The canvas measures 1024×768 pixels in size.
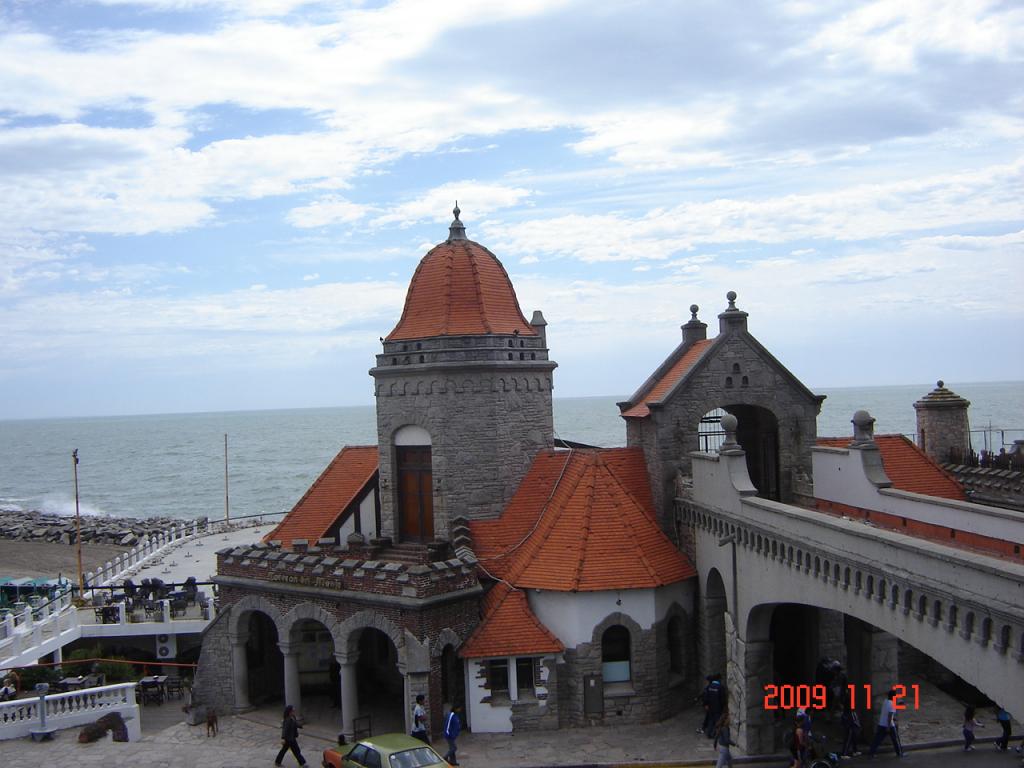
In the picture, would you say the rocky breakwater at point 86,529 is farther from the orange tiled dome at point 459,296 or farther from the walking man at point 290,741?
the walking man at point 290,741

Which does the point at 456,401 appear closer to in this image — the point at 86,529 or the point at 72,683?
the point at 72,683

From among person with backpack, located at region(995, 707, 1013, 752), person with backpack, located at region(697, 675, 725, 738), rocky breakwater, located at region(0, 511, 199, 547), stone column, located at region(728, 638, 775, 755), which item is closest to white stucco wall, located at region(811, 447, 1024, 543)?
stone column, located at region(728, 638, 775, 755)

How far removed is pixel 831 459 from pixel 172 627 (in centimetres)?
1995

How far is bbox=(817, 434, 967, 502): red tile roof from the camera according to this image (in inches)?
1038

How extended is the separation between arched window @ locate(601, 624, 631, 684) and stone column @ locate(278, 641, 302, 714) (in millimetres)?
7514

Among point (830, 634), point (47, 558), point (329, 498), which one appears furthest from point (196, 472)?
point (830, 634)

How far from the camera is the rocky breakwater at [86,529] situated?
213 ft

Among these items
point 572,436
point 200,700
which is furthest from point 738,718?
point 572,436

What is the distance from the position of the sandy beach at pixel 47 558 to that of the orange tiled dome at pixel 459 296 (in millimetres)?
32774

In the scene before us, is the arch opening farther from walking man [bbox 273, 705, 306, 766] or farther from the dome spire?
the dome spire

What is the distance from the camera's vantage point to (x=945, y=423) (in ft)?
110

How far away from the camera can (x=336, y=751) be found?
1970cm

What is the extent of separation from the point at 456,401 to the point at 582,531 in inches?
195

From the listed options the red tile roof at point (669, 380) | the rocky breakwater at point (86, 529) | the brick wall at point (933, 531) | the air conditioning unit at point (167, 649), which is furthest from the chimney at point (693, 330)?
the rocky breakwater at point (86, 529)
